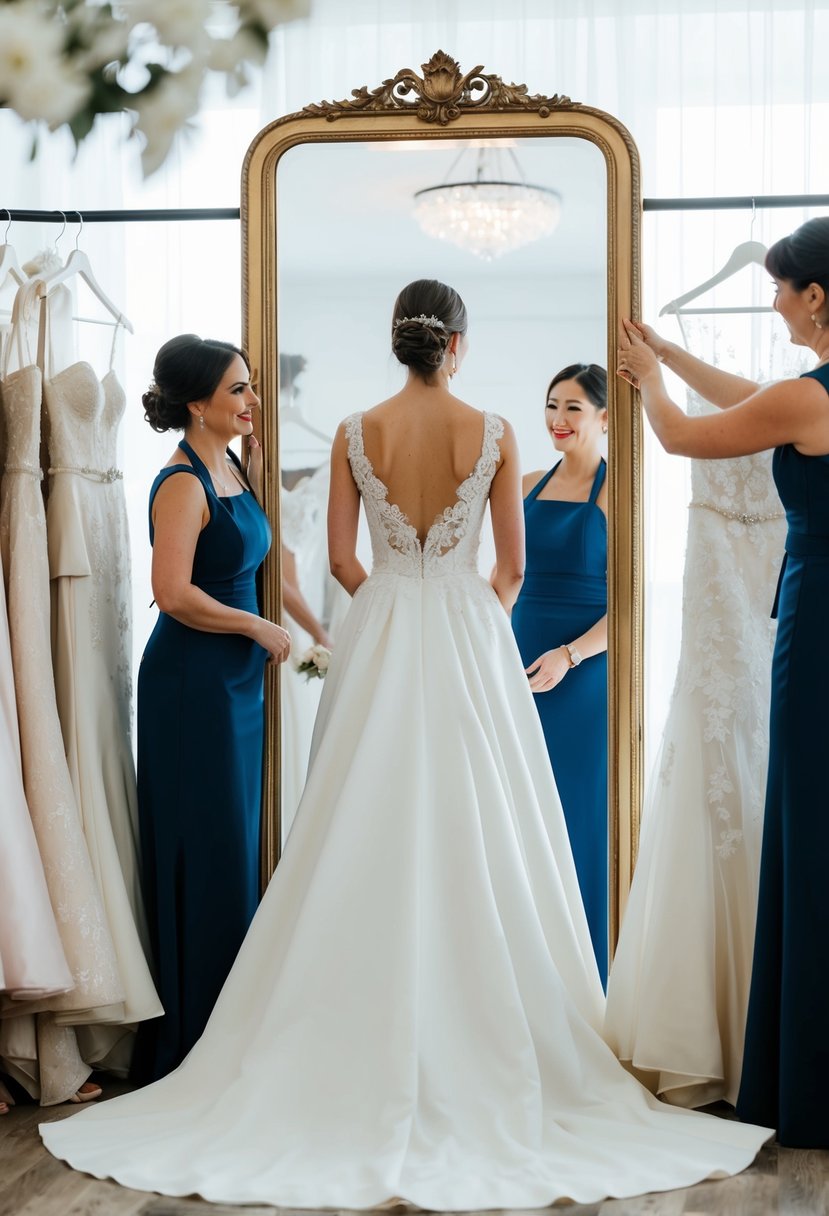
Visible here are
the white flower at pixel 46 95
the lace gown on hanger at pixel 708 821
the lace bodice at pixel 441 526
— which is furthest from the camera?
the lace bodice at pixel 441 526

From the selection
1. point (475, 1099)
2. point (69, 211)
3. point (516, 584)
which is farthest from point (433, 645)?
point (69, 211)

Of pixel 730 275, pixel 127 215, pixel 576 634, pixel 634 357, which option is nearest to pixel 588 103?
pixel 730 275

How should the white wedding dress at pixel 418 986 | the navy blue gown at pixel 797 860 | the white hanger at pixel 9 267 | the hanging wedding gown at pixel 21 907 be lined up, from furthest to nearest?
the white hanger at pixel 9 267 → the hanging wedding gown at pixel 21 907 → the navy blue gown at pixel 797 860 → the white wedding dress at pixel 418 986

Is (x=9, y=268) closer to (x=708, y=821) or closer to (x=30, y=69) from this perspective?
(x=708, y=821)

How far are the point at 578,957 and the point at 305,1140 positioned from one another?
28.5 inches

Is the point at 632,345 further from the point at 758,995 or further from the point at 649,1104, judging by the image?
the point at 649,1104

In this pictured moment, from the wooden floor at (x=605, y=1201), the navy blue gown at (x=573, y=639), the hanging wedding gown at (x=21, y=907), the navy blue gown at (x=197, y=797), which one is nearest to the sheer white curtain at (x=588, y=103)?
the navy blue gown at (x=573, y=639)

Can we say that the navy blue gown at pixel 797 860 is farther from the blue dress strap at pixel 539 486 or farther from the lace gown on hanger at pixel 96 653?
the lace gown on hanger at pixel 96 653

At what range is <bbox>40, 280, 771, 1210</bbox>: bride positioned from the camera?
237cm

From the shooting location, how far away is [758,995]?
104 inches

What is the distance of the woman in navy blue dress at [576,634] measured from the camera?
3.16 metres

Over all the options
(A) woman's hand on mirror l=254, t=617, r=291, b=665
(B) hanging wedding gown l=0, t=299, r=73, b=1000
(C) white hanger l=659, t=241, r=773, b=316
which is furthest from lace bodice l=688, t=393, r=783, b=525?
(B) hanging wedding gown l=0, t=299, r=73, b=1000

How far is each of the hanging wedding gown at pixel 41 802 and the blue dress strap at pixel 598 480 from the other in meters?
1.32

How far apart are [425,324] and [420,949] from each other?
1376 millimetres
